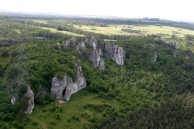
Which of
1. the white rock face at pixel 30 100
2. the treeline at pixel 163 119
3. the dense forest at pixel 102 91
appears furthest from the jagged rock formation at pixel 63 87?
the treeline at pixel 163 119

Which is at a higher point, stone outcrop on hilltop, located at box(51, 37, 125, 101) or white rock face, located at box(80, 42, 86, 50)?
white rock face, located at box(80, 42, 86, 50)

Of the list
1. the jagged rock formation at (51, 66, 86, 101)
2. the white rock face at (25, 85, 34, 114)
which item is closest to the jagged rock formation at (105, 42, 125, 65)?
the jagged rock formation at (51, 66, 86, 101)

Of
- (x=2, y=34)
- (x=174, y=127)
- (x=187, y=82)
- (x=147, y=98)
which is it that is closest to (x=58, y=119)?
(x=174, y=127)

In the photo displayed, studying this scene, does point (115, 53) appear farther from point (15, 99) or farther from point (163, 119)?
point (163, 119)

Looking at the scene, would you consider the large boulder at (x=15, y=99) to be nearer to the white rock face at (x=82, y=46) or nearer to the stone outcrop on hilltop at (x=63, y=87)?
the stone outcrop on hilltop at (x=63, y=87)

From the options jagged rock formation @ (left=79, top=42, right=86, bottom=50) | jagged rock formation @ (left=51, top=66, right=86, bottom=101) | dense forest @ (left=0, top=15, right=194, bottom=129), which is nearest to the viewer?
dense forest @ (left=0, top=15, right=194, bottom=129)

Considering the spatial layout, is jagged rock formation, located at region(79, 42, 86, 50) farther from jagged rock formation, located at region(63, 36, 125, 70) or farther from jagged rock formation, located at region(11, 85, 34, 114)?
jagged rock formation, located at region(11, 85, 34, 114)

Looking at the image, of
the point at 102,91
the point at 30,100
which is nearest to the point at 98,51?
the point at 102,91
